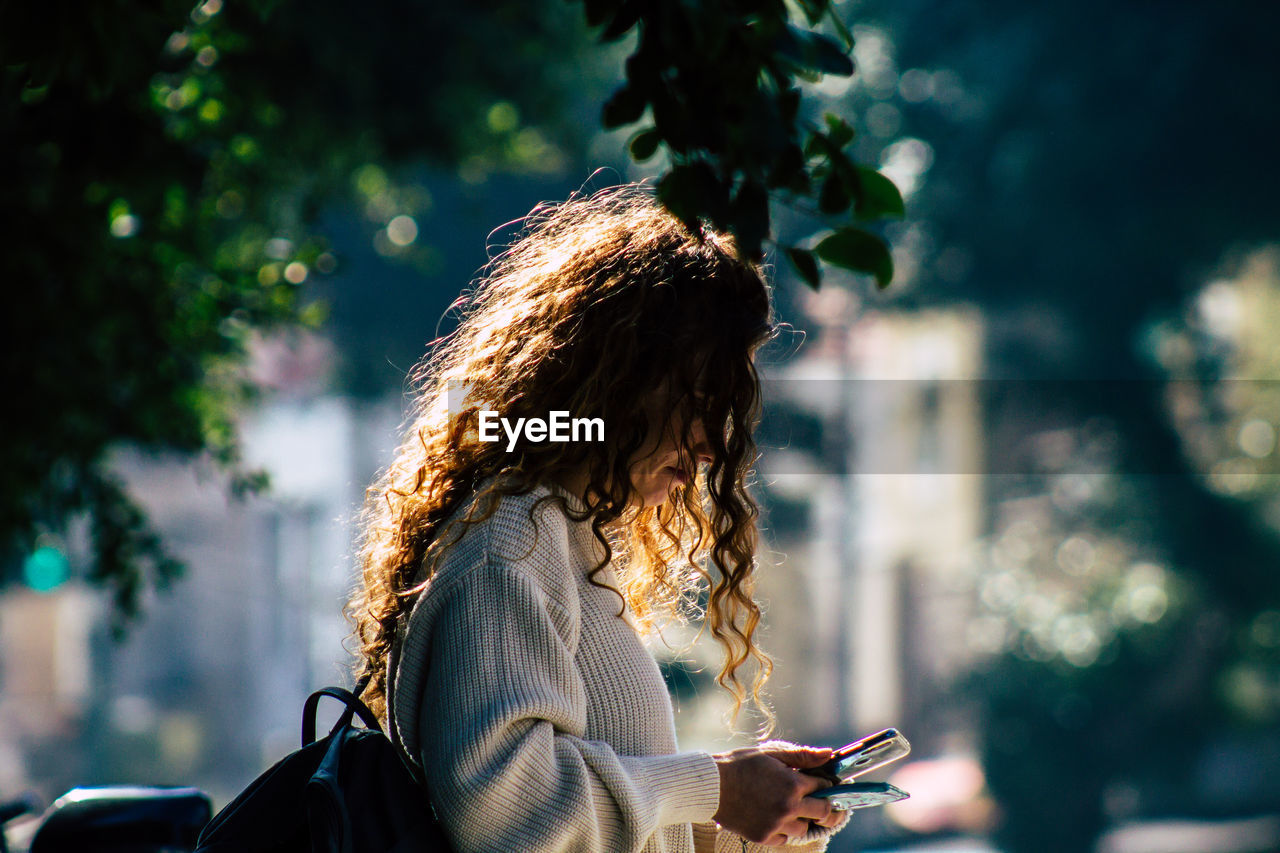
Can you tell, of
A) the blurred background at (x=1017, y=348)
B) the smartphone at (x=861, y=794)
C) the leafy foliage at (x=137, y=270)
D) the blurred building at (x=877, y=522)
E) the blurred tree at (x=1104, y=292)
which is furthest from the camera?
the blurred building at (x=877, y=522)

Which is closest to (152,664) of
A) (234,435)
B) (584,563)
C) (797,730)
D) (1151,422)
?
(797,730)

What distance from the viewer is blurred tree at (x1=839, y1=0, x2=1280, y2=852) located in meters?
11.4

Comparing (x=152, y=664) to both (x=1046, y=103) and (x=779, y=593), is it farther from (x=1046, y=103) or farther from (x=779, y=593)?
(x=1046, y=103)

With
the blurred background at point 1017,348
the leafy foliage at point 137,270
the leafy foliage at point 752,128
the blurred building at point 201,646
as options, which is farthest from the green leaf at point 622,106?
the blurred building at point 201,646

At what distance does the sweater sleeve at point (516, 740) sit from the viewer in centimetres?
137

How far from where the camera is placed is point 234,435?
4.05m

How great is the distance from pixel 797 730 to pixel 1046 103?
24.9 feet

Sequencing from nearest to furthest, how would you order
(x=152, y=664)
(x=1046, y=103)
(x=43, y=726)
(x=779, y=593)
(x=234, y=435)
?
(x=234, y=435) < (x=1046, y=103) < (x=779, y=593) < (x=43, y=726) < (x=152, y=664)

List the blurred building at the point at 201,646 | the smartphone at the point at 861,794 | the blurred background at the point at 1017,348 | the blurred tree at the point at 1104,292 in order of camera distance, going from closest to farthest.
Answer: the smartphone at the point at 861,794, the blurred background at the point at 1017,348, the blurred tree at the point at 1104,292, the blurred building at the point at 201,646

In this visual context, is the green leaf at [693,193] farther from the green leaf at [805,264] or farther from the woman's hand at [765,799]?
the woman's hand at [765,799]

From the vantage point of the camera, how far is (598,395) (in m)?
1.61

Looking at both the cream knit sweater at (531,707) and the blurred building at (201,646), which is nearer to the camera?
the cream knit sweater at (531,707)

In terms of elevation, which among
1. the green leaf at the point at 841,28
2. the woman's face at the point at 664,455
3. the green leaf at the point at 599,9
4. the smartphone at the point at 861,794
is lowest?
the smartphone at the point at 861,794

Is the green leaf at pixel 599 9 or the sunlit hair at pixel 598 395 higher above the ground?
the green leaf at pixel 599 9
